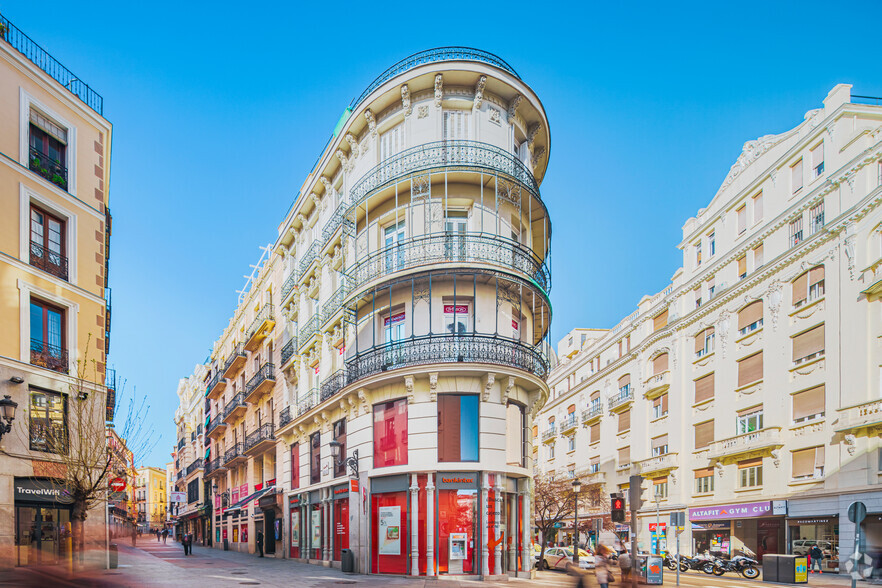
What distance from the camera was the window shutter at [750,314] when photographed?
117 feet

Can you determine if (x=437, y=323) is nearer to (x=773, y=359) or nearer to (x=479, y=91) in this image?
(x=479, y=91)

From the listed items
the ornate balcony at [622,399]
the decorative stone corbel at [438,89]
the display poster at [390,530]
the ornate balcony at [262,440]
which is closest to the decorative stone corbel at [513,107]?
the decorative stone corbel at [438,89]

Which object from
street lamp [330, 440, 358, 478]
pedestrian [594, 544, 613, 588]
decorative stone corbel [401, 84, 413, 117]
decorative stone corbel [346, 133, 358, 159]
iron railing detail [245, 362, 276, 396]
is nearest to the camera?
pedestrian [594, 544, 613, 588]

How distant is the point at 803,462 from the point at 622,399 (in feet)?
59.6

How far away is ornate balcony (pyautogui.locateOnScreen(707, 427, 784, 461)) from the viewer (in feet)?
107

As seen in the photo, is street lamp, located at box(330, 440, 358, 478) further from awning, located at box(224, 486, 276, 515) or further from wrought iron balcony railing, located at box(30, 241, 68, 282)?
awning, located at box(224, 486, 276, 515)

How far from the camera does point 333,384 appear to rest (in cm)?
2544

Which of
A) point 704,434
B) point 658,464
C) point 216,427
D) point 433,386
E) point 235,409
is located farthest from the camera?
point 216,427

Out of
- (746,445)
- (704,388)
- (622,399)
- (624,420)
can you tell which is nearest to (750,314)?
(704,388)

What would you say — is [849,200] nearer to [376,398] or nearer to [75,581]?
[376,398]

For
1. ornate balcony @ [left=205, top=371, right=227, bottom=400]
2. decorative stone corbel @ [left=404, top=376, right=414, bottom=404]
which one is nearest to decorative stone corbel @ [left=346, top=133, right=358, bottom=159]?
decorative stone corbel @ [left=404, top=376, right=414, bottom=404]

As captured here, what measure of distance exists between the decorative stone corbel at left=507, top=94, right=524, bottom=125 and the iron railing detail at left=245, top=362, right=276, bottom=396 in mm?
20354

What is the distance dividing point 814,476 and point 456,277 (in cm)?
2111

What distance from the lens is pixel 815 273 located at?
31703 millimetres
